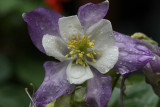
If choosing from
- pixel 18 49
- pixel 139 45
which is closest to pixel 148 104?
pixel 139 45

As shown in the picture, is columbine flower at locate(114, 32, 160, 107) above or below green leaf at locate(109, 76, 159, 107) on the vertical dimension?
above

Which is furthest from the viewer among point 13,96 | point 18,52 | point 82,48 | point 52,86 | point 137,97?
point 18,52

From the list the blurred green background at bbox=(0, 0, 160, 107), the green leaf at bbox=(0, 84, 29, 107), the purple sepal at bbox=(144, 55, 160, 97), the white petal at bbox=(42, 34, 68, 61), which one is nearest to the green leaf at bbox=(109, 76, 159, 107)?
the purple sepal at bbox=(144, 55, 160, 97)

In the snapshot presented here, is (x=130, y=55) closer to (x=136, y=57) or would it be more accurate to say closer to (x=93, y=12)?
(x=136, y=57)

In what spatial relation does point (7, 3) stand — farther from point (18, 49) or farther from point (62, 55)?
point (62, 55)

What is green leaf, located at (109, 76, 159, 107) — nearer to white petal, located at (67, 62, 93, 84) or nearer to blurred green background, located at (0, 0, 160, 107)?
white petal, located at (67, 62, 93, 84)

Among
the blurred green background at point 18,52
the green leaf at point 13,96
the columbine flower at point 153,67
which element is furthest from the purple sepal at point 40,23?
the green leaf at point 13,96

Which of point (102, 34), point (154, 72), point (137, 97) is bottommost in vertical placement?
point (137, 97)

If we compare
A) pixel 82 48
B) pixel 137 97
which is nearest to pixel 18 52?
pixel 137 97

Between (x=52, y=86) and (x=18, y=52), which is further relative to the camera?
(x=18, y=52)
